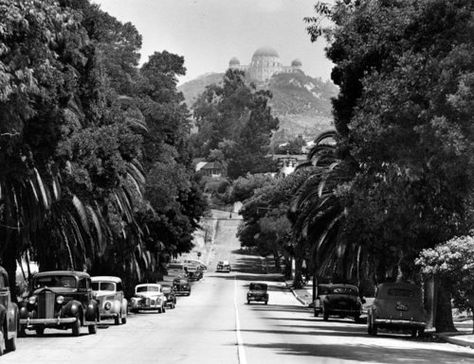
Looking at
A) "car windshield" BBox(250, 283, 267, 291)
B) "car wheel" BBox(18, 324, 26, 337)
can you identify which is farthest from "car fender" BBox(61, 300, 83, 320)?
"car windshield" BBox(250, 283, 267, 291)

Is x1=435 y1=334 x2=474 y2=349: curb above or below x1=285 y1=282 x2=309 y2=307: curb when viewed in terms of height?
below

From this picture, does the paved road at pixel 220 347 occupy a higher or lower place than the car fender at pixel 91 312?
lower

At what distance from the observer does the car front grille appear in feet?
105

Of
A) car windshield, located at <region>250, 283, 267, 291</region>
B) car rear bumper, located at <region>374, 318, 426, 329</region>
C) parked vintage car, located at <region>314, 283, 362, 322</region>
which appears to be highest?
car windshield, located at <region>250, 283, 267, 291</region>

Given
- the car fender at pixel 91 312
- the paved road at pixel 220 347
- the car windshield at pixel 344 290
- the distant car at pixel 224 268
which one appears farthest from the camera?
the distant car at pixel 224 268

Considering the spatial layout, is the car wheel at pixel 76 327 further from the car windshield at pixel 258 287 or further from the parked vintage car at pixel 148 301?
the car windshield at pixel 258 287

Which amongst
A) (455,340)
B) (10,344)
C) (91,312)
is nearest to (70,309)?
(91,312)

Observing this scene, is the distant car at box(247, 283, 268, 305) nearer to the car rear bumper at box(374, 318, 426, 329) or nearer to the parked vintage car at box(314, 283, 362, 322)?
the parked vintage car at box(314, 283, 362, 322)

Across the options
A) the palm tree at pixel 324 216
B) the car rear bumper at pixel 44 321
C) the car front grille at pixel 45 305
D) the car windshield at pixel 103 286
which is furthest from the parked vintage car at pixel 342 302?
the car front grille at pixel 45 305

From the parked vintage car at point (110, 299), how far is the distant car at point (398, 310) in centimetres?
1055

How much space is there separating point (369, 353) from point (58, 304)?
10214 millimetres

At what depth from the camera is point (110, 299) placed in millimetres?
42531

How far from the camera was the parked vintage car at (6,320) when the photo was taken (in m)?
24.7

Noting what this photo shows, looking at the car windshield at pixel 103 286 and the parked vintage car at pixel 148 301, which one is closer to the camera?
the car windshield at pixel 103 286
